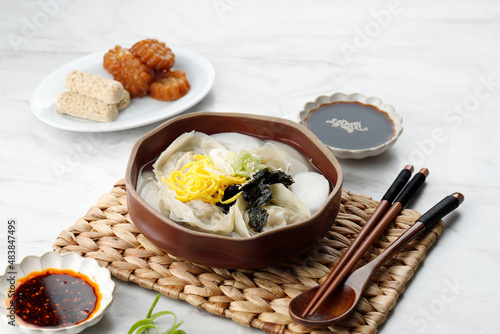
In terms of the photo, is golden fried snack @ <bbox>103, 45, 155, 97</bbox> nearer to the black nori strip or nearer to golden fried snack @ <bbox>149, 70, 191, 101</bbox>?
golden fried snack @ <bbox>149, 70, 191, 101</bbox>

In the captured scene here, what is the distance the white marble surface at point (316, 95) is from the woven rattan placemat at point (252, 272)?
0.06 m

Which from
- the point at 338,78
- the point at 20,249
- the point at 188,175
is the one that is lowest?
the point at 20,249

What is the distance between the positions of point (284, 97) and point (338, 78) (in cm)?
38

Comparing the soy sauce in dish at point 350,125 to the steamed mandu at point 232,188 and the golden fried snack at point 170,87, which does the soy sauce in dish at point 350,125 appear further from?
the golden fried snack at point 170,87

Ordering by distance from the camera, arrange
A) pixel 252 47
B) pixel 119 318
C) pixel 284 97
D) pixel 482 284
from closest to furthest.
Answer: pixel 119 318
pixel 482 284
pixel 284 97
pixel 252 47

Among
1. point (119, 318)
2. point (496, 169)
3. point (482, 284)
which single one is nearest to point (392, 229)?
point (482, 284)

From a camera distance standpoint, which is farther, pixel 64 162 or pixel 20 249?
pixel 64 162

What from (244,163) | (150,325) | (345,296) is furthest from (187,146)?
(345,296)

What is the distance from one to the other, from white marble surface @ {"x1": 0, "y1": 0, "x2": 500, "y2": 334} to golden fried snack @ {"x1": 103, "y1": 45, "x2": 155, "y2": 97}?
28 cm

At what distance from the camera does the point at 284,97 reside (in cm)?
320

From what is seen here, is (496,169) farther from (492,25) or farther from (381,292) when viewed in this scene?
(492,25)

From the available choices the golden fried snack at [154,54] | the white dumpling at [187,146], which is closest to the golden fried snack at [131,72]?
the golden fried snack at [154,54]

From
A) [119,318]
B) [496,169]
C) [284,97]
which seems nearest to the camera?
[119,318]

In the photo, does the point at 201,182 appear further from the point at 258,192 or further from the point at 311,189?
the point at 311,189
